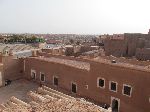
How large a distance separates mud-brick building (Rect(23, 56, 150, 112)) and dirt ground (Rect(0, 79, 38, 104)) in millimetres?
1355

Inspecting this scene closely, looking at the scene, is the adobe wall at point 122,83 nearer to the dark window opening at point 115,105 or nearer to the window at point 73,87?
the dark window opening at point 115,105

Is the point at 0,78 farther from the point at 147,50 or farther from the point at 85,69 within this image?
the point at 147,50

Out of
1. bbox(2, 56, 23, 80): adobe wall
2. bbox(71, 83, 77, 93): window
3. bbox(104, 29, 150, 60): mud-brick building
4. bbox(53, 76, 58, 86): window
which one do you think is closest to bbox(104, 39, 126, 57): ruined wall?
bbox(104, 29, 150, 60): mud-brick building

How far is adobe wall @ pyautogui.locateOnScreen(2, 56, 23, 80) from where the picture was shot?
88.9 feet

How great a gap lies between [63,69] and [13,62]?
716cm

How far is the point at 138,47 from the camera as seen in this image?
125ft

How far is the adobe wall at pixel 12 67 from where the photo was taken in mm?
27094

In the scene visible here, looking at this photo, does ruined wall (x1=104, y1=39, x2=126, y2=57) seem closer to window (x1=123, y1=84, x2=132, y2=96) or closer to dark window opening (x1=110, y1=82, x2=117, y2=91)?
dark window opening (x1=110, y1=82, x2=117, y2=91)

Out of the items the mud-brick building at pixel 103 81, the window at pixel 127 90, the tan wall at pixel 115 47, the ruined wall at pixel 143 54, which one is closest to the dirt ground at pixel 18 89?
the mud-brick building at pixel 103 81

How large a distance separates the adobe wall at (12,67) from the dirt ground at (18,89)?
32.3 inches

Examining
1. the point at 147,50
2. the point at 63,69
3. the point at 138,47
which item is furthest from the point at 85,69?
the point at 138,47

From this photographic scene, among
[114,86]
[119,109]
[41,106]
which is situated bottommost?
[119,109]

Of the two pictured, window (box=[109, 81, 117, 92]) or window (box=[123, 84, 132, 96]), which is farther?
window (box=[109, 81, 117, 92])

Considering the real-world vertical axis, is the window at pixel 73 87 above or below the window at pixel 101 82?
below
